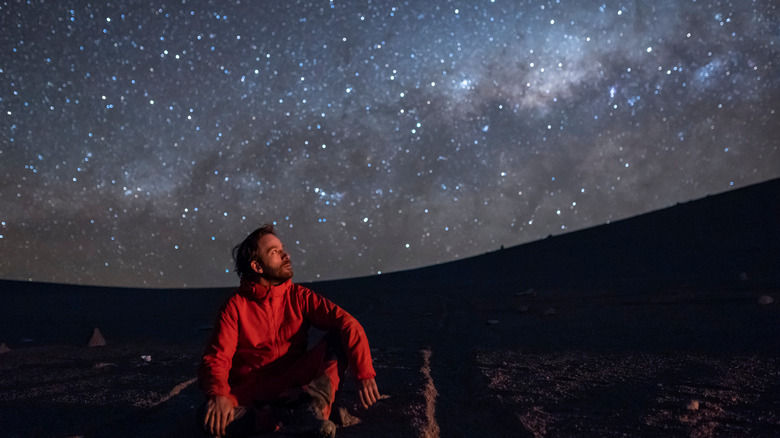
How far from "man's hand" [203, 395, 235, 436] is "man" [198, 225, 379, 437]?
0.05ft

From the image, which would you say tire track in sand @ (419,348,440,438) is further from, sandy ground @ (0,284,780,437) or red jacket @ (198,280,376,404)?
red jacket @ (198,280,376,404)

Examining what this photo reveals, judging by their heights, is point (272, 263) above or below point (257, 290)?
above

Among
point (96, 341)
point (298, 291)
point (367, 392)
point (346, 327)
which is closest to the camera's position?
point (367, 392)

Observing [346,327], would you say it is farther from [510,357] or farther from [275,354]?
[510,357]

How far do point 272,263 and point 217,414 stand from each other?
86 centimetres

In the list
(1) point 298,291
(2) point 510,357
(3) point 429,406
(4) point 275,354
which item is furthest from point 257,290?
(2) point 510,357

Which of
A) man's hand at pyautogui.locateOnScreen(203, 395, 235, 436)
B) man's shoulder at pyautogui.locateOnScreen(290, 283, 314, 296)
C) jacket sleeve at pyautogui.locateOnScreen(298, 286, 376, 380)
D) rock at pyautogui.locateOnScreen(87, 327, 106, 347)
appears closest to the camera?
man's hand at pyautogui.locateOnScreen(203, 395, 235, 436)

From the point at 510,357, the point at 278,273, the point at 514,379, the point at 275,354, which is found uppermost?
the point at 278,273

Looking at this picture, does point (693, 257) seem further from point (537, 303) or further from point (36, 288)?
point (36, 288)

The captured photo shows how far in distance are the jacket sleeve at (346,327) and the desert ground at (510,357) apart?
17.6 inches

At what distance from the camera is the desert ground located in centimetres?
335

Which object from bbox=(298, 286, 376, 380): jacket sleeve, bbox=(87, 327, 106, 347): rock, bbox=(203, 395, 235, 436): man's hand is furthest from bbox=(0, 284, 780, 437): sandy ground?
bbox=(203, 395, 235, 436): man's hand

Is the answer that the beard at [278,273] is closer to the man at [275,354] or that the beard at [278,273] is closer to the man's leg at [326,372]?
the man at [275,354]

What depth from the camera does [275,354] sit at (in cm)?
316
